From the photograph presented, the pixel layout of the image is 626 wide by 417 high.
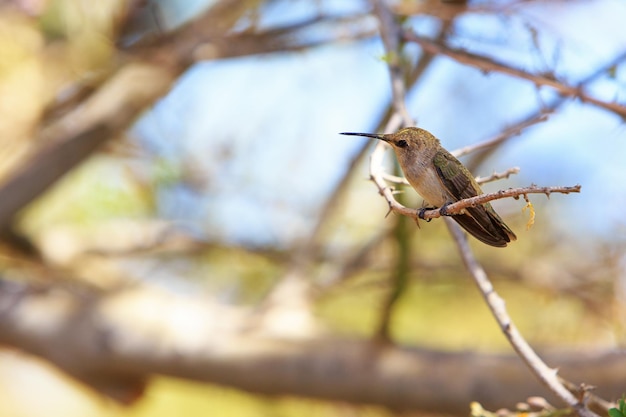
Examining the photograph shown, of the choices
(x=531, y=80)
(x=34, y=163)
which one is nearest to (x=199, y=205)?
(x=34, y=163)

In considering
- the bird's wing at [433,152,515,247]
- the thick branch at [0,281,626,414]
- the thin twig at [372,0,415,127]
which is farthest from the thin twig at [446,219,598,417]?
the thick branch at [0,281,626,414]

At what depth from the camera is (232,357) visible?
6.49 feet

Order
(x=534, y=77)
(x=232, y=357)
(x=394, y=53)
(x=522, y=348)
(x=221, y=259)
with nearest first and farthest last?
1. (x=522, y=348)
2. (x=534, y=77)
3. (x=394, y=53)
4. (x=232, y=357)
5. (x=221, y=259)

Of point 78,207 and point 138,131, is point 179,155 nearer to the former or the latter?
point 138,131

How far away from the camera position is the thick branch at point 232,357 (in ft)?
5.33

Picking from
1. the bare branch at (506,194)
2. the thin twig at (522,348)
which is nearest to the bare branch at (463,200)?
the bare branch at (506,194)

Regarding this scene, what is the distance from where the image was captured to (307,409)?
7.75 ft

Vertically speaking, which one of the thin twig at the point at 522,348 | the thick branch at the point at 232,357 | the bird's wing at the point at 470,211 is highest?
the thick branch at the point at 232,357

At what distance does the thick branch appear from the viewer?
5.33ft

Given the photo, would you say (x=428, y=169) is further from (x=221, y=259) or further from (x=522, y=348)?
(x=221, y=259)

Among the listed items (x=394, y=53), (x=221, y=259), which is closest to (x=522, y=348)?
(x=394, y=53)

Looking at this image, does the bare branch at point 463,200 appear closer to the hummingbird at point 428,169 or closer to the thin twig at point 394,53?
the hummingbird at point 428,169

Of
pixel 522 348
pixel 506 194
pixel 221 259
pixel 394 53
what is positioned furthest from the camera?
pixel 221 259

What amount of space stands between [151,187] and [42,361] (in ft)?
2.87
